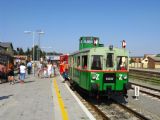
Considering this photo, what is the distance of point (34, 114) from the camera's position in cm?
1134

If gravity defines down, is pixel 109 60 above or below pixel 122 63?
above

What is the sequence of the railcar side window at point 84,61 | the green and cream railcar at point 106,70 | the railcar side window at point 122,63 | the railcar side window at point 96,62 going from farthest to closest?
the railcar side window at point 84,61 < the railcar side window at point 122,63 < the railcar side window at point 96,62 < the green and cream railcar at point 106,70

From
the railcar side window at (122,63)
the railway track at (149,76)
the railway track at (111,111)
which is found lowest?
the railway track at (111,111)

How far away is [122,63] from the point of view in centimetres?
1559

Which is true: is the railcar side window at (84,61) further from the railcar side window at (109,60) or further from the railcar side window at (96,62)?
the railcar side window at (109,60)

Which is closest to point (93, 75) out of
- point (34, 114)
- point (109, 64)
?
point (109, 64)

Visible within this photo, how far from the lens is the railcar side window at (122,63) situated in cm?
1547

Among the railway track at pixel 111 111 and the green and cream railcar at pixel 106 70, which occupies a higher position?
the green and cream railcar at pixel 106 70

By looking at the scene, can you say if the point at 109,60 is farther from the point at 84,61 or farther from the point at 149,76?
the point at 149,76

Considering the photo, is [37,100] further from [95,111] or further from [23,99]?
[95,111]

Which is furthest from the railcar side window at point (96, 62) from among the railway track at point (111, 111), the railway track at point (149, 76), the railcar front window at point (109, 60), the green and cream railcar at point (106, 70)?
the railway track at point (149, 76)

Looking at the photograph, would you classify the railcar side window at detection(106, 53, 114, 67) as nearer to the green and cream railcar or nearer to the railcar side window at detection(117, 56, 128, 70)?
the green and cream railcar

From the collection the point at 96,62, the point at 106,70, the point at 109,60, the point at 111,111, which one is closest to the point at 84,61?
the point at 96,62

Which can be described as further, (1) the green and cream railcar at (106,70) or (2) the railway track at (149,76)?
(2) the railway track at (149,76)
